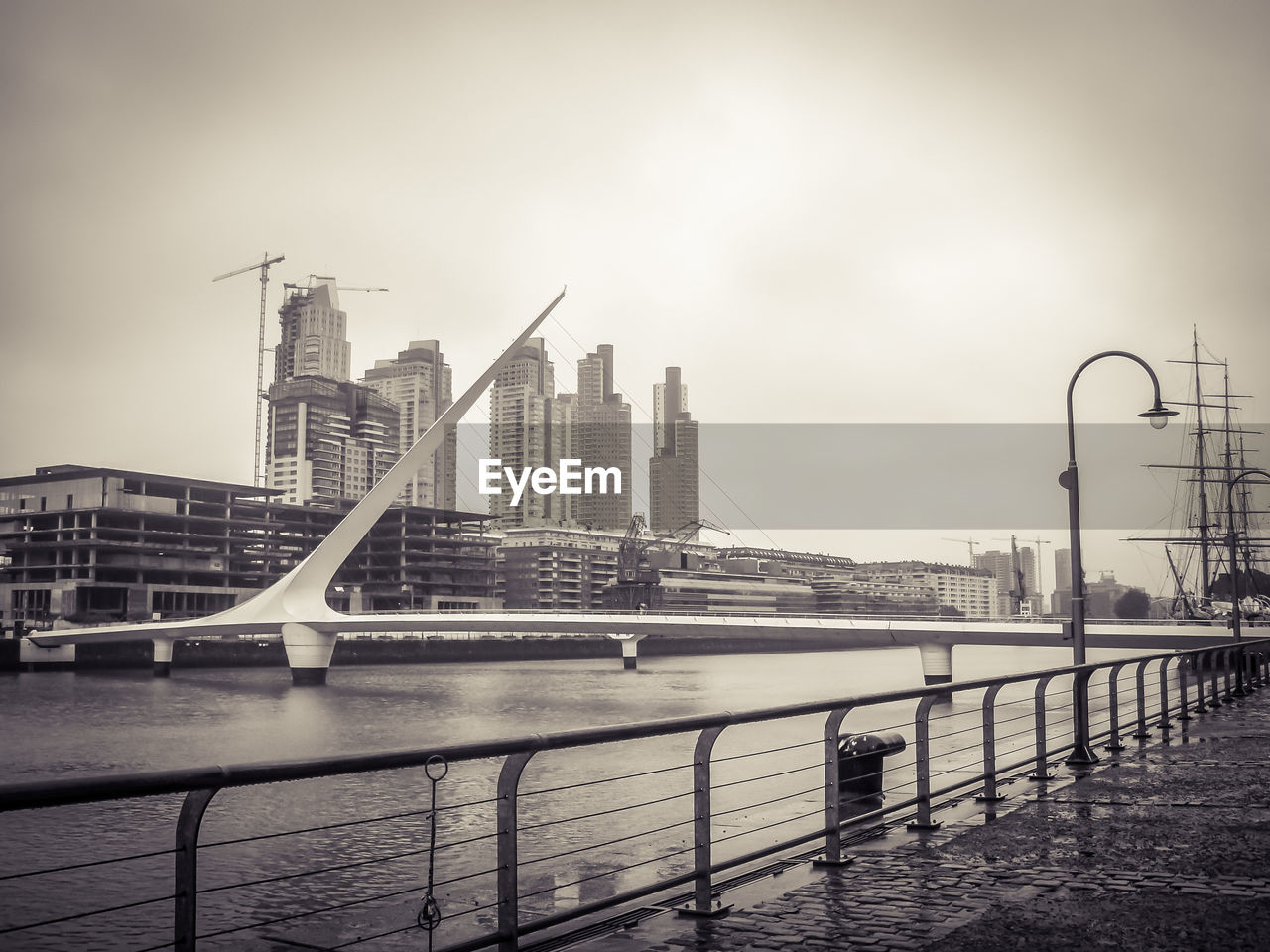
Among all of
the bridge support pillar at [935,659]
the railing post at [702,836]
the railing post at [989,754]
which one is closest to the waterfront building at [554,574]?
the bridge support pillar at [935,659]

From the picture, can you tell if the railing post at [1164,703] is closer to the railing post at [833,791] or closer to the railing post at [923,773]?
the railing post at [923,773]

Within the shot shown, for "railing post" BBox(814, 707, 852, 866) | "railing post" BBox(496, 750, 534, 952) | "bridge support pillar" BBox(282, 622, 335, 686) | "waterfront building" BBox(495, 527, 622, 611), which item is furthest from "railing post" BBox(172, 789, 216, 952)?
"waterfront building" BBox(495, 527, 622, 611)

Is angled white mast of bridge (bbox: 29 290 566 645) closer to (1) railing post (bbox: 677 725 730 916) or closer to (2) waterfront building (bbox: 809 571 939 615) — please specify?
(1) railing post (bbox: 677 725 730 916)

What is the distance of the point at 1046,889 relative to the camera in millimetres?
5914

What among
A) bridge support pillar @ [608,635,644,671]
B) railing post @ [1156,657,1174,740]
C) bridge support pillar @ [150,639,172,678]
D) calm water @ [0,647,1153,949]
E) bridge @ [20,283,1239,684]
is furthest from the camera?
bridge support pillar @ [608,635,644,671]

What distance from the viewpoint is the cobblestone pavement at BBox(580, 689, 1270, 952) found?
196 inches

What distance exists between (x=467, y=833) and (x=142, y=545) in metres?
92.2

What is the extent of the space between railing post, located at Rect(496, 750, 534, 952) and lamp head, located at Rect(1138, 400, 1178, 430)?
1272cm

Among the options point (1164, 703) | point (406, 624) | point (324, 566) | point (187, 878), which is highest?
point (324, 566)

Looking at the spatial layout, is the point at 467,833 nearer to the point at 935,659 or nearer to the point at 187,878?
the point at 187,878

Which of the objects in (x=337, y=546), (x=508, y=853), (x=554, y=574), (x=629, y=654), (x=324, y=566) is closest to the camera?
(x=508, y=853)

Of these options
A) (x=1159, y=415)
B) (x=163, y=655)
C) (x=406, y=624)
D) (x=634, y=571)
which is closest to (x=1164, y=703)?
(x=1159, y=415)

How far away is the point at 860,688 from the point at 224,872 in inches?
1847

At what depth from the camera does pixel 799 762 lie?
25.9 meters
